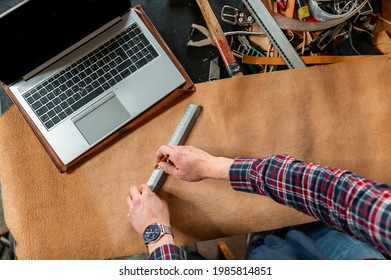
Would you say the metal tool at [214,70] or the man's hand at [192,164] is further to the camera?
the metal tool at [214,70]

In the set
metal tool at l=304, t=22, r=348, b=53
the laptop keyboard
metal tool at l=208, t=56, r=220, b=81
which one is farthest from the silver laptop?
metal tool at l=304, t=22, r=348, b=53

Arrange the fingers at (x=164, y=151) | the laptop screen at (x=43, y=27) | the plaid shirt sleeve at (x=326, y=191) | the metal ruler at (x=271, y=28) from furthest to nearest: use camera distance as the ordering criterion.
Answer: the metal ruler at (x=271, y=28), the fingers at (x=164, y=151), the laptop screen at (x=43, y=27), the plaid shirt sleeve at (x=326, y=191)

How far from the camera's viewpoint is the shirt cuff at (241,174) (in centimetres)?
77

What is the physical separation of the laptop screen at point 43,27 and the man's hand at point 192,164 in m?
0.31

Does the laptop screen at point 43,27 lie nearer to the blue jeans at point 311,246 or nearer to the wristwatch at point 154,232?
the wristwatch at point 154,232

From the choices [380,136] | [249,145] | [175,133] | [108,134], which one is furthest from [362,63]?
[108,134]

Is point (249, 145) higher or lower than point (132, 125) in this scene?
lower

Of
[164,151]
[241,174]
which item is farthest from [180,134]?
[241,174]

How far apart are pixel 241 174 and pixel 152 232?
0.72 ft

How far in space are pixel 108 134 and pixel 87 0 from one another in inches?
11.0

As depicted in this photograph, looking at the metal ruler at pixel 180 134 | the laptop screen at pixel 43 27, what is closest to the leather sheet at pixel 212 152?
the metal ruler at pixel 180 134

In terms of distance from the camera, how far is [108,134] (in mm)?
854

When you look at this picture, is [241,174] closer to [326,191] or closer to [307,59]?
[326,191]
